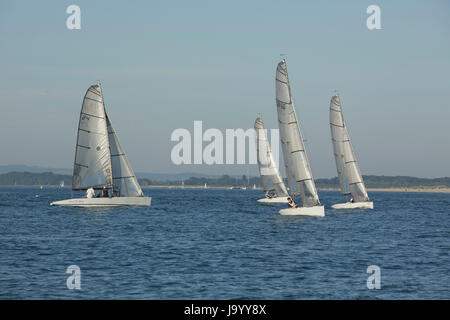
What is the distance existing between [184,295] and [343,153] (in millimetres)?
58787

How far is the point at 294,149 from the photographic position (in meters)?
59.1

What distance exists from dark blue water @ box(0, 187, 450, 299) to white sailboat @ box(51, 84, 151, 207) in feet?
52.0

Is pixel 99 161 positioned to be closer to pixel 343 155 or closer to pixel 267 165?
pixel 343 155

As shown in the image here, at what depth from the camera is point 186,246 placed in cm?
3972

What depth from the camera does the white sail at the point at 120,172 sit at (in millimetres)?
72812

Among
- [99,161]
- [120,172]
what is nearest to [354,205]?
[120,172]

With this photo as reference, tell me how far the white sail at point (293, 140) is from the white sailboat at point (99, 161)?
2133 cm

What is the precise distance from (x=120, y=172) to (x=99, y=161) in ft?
8.93

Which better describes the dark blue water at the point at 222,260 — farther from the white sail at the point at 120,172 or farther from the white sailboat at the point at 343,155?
the white sailboat at the point at 343,155

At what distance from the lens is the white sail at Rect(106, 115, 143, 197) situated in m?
72.8
